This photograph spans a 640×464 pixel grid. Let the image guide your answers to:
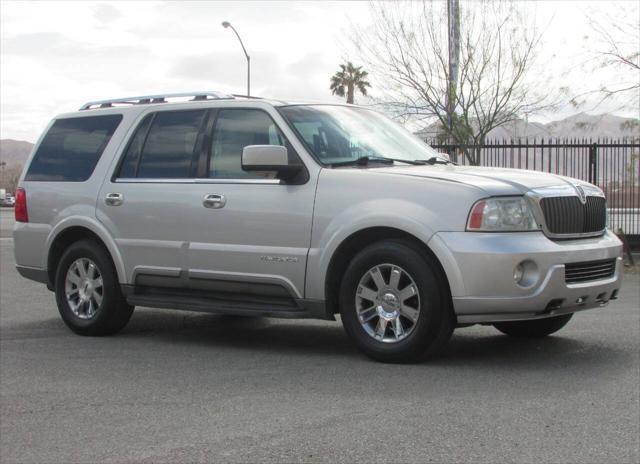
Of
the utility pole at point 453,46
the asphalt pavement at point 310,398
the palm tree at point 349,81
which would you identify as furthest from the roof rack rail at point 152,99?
the palm tree at point 349,81

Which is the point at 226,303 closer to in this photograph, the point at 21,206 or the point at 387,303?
the point at 387,303

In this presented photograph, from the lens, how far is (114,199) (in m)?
8.32

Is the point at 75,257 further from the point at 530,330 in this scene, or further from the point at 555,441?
the point at 555,441

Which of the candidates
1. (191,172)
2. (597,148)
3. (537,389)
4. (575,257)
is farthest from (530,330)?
(597,148)

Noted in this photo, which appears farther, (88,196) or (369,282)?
(88,196)

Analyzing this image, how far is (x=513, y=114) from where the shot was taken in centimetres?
2316

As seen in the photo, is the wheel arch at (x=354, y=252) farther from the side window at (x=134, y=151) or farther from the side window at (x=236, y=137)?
the side window at (x=134, y=151)

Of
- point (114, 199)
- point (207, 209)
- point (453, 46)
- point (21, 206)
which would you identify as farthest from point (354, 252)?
point (453, 46)

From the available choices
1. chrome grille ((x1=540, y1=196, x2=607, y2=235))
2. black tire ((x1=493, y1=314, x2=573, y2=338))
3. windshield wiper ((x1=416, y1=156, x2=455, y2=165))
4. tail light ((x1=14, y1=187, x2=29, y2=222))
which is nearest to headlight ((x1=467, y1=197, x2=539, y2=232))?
chrome grille ((x1=540, y1=196, x2=607, y2=235))

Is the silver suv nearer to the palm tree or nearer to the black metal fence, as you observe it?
the black metal fence

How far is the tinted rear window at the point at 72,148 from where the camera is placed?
8719mm

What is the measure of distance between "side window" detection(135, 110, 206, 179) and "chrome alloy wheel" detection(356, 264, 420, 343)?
1.98 m

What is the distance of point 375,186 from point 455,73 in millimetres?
15582

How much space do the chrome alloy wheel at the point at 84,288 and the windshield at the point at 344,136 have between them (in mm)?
2300
